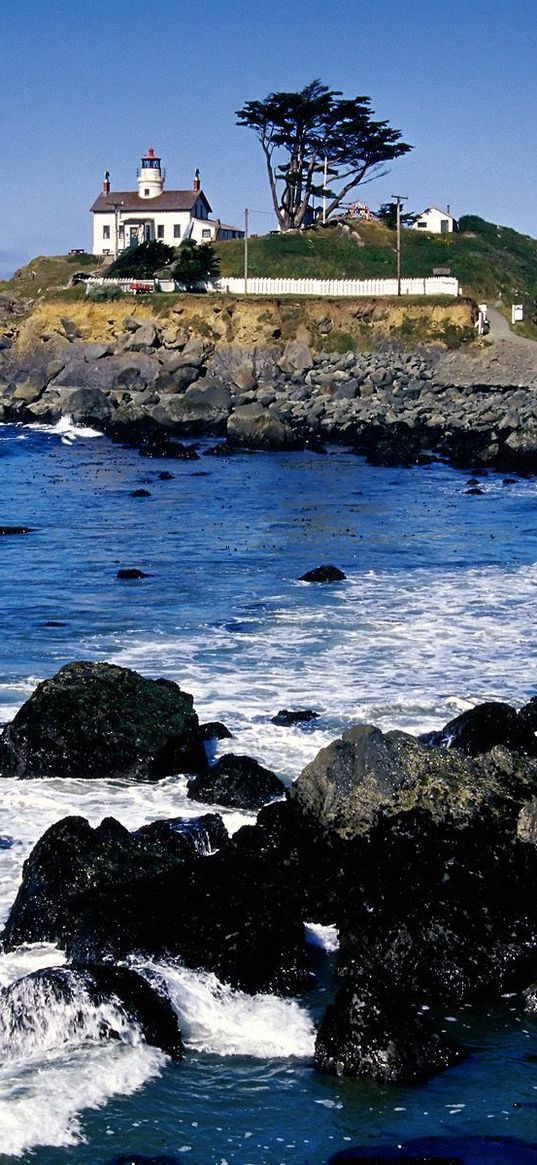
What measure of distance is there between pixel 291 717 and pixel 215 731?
1.12 metres

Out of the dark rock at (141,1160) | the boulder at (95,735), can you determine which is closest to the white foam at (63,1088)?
the dark rock at (141,1160)

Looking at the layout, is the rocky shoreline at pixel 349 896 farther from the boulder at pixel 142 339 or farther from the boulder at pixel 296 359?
the boulder at pixel 142 339

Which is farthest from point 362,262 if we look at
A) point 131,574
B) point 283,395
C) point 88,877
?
point 88,877

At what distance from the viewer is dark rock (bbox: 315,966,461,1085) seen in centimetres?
935

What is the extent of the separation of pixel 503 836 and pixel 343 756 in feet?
5.11

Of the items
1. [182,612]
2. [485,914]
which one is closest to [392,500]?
[182,612]

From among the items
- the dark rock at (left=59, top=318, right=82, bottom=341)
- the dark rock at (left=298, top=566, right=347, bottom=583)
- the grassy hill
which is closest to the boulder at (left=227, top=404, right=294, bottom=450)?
the dark rock at (left=59, top=318, right=82, bottom=341)

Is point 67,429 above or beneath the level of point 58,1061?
above

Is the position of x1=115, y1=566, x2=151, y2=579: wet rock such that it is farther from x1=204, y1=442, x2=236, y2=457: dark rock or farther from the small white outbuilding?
the small white outbuilding

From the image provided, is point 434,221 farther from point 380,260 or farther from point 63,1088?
point 63,1088

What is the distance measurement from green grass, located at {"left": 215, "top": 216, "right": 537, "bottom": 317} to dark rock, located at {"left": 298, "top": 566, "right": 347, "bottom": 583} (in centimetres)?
6252

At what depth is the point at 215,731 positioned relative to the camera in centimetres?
1648

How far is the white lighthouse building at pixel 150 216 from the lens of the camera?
9756cm

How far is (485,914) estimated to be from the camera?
1101cm
